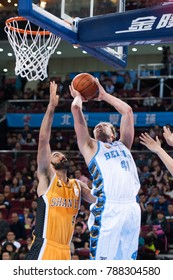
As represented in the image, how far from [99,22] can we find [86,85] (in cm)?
110

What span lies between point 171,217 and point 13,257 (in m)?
3.08

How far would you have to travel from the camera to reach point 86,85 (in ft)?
20.1

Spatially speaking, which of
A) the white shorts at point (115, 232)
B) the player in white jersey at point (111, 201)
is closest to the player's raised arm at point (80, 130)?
the player in white jersey at point (111, 201)

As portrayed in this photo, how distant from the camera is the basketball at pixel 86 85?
610cm

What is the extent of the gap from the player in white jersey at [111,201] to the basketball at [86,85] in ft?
0.58

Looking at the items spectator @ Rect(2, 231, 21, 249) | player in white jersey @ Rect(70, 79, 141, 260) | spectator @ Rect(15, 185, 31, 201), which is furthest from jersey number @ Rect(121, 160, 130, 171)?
spectator @ Rect(15, 185, 31, 201)

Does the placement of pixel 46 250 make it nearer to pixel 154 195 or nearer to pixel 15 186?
pixel 154 195

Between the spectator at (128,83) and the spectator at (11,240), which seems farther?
the spectator at (128,83)

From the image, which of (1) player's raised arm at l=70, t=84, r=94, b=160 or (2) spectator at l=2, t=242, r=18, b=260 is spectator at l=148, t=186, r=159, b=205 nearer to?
(2) spectator at l=2, t=242, r=18, b=260

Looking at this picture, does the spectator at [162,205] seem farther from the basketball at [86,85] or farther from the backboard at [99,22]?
the basketball at [86,85]

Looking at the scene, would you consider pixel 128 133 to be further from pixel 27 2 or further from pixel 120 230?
pixel 27 2

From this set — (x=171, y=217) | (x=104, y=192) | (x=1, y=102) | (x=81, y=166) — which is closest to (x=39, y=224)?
(x=104, y=192)

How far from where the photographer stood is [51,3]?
7043 mm

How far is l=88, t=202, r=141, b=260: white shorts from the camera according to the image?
568 centimetres
